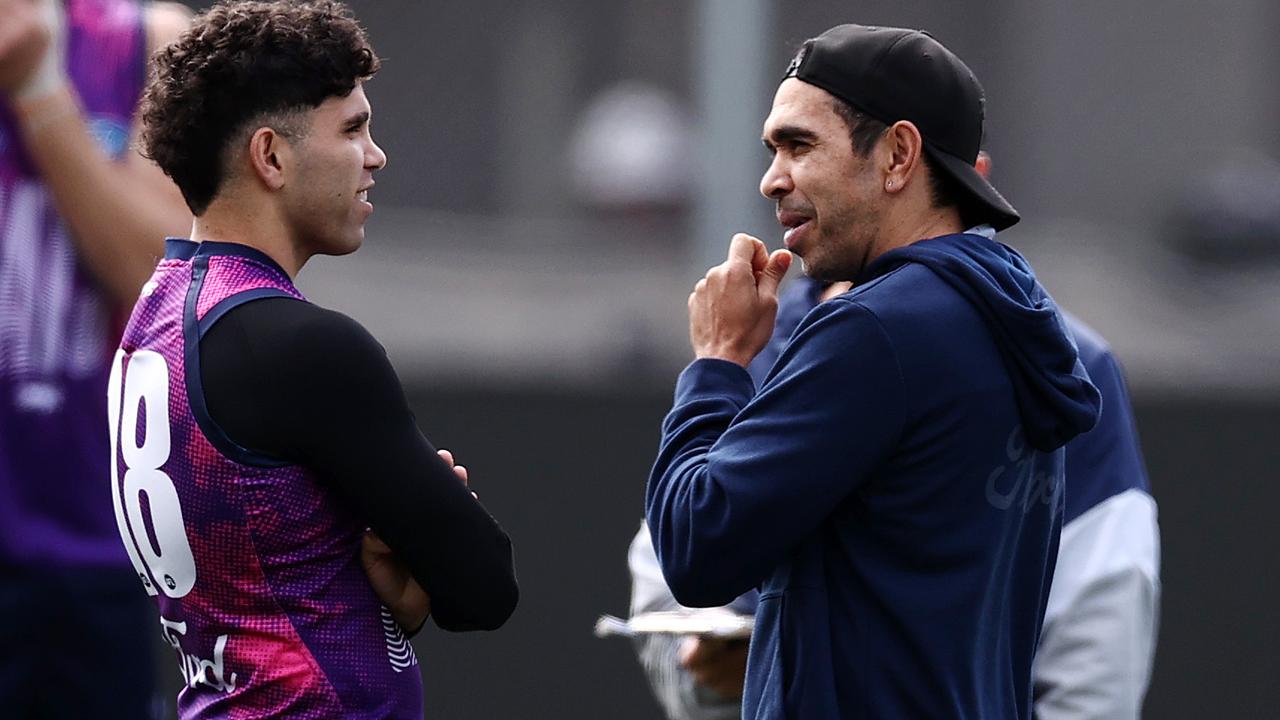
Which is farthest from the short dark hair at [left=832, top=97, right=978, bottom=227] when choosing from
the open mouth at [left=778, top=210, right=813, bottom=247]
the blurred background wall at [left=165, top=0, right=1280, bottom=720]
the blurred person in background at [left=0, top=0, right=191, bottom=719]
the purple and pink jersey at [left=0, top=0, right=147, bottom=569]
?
the blurred background wall at [left=165, top=0, right=1280, bottom=720]

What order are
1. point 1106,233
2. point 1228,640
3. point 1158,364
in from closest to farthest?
1. point 1228,640
2. point 1158,364
3. point 1106,233

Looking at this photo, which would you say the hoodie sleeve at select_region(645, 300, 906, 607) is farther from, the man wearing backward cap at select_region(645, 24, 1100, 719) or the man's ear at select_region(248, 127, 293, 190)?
the man's ear at select_region(248, 127, 293, 190)

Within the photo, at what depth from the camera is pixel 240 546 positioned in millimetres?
2277

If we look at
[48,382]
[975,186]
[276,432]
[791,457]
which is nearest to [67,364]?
[48,382]

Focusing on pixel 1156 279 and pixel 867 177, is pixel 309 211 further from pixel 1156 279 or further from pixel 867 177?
pixel 1156 279

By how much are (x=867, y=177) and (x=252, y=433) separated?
0.88 m

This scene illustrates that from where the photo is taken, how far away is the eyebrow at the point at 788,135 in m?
2.45

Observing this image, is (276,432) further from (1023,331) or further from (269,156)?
(1023,331)

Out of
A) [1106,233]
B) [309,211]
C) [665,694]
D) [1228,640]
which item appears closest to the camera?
[309,211]

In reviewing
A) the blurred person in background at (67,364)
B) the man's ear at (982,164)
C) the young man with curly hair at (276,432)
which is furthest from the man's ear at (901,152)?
the blurred person in background at (67,364)

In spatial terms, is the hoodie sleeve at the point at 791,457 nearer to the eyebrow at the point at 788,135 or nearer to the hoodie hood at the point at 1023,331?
the hoodie hood at the point at 1023,331

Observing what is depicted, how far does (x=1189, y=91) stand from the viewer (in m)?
18.4

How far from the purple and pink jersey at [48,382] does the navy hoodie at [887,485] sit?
1435 mm

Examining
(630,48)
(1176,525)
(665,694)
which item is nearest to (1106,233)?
(630,48)
